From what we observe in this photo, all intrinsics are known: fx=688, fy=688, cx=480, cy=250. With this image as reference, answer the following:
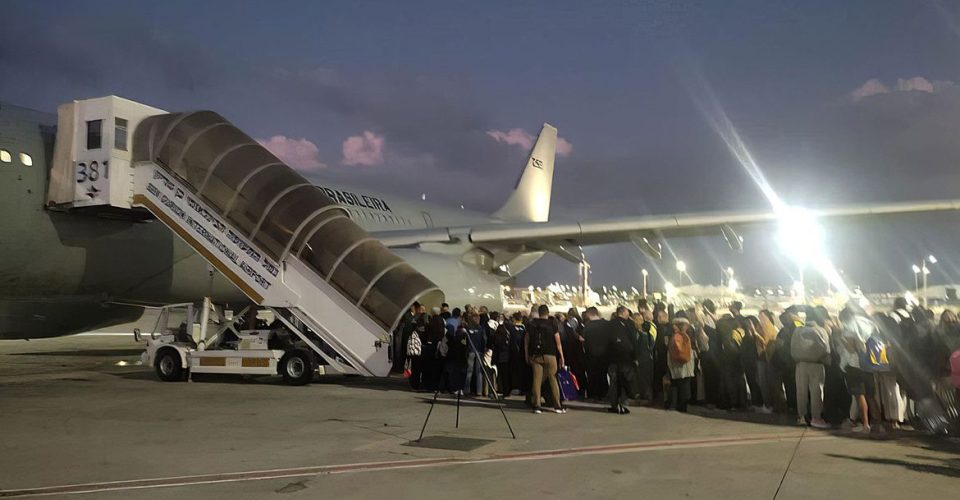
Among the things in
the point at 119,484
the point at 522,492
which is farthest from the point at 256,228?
the point at 522,492

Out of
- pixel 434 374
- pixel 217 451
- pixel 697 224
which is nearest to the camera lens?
pixel 217 451

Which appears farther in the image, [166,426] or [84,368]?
[84,368]

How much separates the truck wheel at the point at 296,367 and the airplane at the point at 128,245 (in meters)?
1.95

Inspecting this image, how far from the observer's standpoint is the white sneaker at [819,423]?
833 centimetres

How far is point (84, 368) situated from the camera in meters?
15.0

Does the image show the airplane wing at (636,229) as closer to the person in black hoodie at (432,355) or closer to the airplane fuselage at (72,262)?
the airplane fuselage at (72,262)

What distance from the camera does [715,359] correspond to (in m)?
9.75

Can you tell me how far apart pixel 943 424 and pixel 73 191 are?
A: 1266 cm

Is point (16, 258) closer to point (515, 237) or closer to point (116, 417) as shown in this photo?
point (116, 417)

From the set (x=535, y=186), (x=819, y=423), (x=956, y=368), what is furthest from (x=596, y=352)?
(x=535, y=186)

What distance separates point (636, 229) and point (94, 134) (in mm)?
11452

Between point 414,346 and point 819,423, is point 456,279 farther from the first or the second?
point 819,423

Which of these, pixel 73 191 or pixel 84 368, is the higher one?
pixel 73 191

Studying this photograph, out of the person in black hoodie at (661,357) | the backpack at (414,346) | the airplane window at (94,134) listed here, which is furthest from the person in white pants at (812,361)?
the airplane window at (94,134)
